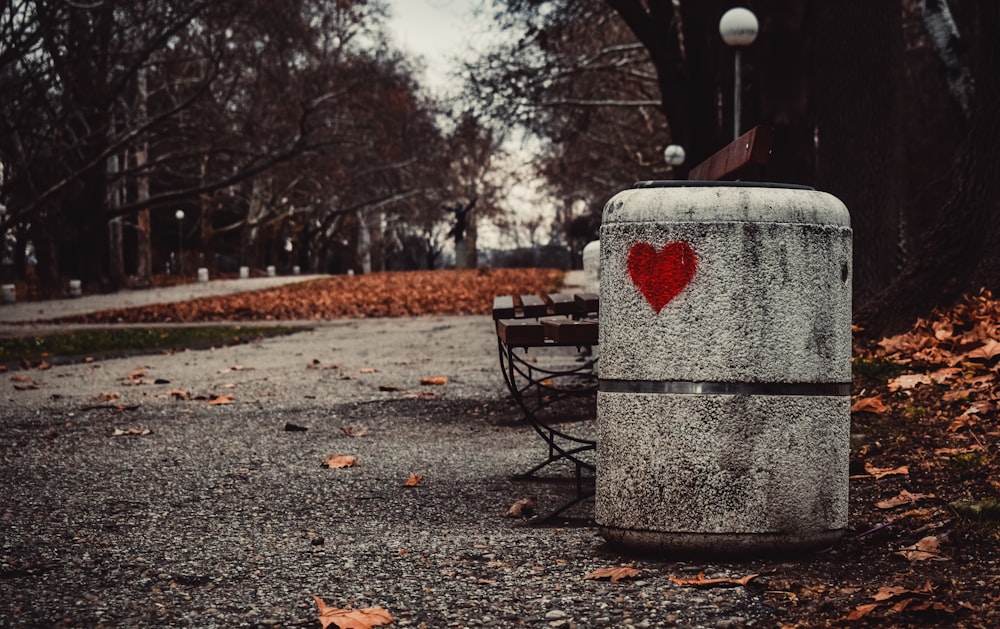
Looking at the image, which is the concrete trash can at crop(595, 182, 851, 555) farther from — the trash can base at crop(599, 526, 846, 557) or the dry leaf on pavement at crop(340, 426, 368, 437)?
the dry leaf on pavement at crop(340, 426, 368, 437)

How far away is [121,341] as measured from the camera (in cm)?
1271

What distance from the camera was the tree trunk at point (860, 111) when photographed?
1111 cm

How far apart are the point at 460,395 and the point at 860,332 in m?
2.77

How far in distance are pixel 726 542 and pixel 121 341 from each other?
35.8 feet

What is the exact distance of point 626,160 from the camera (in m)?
30.4

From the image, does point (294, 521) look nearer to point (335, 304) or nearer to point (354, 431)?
point (354, 431)

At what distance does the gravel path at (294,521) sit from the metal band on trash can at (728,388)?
1.72 feet

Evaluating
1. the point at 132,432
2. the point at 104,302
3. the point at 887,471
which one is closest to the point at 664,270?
the point at 887,471

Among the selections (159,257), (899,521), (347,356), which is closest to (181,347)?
(347,356)

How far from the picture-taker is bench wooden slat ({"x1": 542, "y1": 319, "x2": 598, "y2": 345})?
3.96 m

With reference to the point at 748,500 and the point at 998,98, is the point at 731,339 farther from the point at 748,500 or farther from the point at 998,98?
the point at 998,98

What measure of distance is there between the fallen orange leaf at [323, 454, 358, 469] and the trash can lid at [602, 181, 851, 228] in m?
2.36

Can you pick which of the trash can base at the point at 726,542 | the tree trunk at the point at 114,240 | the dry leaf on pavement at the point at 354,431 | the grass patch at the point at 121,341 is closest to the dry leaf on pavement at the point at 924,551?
the trash can base at the point at 726,542

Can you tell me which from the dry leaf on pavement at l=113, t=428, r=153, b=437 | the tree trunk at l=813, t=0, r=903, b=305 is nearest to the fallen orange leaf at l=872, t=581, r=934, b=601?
the dry leaf on pavement at l=113, t=428, r=153, b=437
